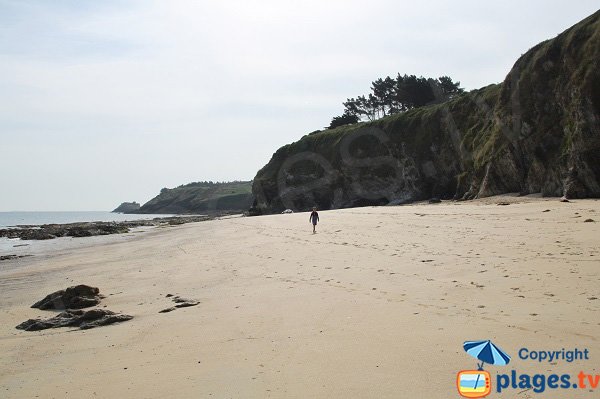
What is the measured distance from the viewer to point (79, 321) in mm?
7988

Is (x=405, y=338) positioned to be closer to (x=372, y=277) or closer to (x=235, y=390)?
(x=235, y=390)

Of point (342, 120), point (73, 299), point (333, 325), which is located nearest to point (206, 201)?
point (342, 120)

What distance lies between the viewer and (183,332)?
669 cm

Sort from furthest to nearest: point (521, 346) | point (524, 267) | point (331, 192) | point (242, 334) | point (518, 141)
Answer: point (331, 192), point (518, 141), point (524, 267), point (242, 334), point (521, 346)

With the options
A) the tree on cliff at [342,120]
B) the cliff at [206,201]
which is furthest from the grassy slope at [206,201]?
the tree on cliff at [342,120]

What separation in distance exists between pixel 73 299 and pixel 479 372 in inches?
343

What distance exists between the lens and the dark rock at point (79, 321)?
783 centimetres

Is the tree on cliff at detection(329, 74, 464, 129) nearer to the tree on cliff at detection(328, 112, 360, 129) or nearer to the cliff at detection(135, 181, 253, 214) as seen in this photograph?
the tree on cliff at detection(328, 112, 360, 129)

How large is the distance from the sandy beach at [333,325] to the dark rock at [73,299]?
15.9 inches

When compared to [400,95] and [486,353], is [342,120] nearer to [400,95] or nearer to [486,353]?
[400,95]

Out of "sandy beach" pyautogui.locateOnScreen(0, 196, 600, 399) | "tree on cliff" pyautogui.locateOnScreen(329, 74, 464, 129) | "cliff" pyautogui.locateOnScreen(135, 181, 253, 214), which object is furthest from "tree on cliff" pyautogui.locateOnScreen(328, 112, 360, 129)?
"sandy beach" pyautogui.locateOnScreen(0, 196, 600, 399)

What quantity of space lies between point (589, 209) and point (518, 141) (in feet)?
58.1

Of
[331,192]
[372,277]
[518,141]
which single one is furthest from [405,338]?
[331,192]

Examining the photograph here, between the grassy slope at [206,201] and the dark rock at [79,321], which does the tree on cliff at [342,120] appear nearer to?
the grassy slope at [206,201]
